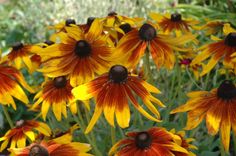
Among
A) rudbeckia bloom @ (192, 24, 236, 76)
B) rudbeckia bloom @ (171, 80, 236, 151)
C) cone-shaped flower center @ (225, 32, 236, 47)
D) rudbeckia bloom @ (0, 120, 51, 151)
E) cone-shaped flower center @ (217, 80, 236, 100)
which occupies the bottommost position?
rudbeckia bloom @ (0, 120, 51, 151)

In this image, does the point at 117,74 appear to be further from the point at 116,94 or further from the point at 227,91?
the point at 227,91

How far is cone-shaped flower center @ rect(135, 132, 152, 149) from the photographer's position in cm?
119

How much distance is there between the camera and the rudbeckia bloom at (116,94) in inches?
47.5

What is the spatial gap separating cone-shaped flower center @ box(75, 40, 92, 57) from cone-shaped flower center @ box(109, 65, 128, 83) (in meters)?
0.15

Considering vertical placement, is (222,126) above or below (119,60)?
below

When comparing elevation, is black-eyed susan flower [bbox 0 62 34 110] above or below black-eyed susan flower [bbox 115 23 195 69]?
below

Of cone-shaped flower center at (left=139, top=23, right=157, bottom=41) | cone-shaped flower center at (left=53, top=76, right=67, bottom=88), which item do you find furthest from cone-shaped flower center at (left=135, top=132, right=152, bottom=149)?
cone-shaped flower center at (left=53, top=76, right=67, bottom=88)

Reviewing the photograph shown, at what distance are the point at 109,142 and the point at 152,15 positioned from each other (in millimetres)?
545

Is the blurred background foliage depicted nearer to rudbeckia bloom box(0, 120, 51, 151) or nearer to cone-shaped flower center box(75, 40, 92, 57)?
rudbeckia bloom box(0, 120, 51, 151)

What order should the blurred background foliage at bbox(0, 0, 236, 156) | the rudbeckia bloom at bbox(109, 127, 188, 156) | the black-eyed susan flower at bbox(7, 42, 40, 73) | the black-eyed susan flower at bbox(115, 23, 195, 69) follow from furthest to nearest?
the blurred background foliage at bbox(0, 0, 236, 156), the black-eyed susan flower at bbox(7, 42, 40, 73), the black-eyed susan flower at bbox(115, 23, 195, 69), the rudbeckia bloom at bbox(109, 127, 188, 156)

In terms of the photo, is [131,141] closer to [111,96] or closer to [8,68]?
[111,96]

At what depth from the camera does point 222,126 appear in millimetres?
1233

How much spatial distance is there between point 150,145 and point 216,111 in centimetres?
21

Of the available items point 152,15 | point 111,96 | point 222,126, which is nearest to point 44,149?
point 111,96
